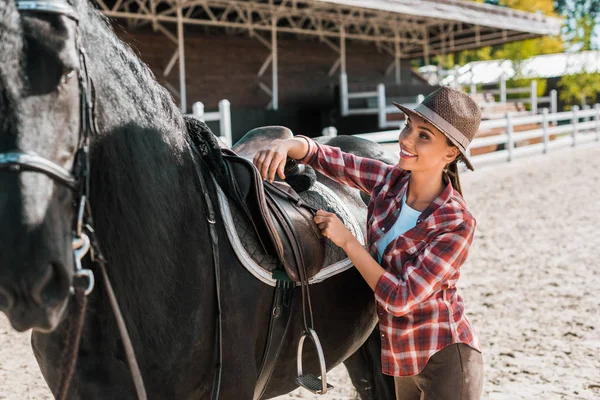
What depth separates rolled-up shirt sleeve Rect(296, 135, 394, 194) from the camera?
2365 mm

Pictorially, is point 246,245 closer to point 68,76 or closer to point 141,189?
point 141,189

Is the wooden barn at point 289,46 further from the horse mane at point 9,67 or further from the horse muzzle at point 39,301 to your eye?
the horse muzzle at point 39,301

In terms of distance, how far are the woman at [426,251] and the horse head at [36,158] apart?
2.90 ft

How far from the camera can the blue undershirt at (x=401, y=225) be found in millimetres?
2068

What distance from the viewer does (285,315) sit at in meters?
1.99

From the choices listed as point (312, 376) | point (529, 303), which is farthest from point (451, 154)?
point (529, 303)

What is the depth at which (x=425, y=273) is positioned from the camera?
74.4 inches

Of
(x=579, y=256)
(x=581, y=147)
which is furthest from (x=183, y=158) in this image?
(x=581, y=147)

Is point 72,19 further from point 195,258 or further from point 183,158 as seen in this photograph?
point 195,258

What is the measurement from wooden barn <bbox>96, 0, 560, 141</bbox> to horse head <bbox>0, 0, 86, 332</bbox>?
1216cm

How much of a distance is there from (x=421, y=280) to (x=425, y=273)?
2 centimetres

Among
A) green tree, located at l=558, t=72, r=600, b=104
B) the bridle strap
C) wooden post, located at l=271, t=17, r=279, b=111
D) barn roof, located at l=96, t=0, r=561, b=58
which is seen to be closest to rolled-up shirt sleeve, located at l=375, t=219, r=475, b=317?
the bridle strap

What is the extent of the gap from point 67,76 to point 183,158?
531mm

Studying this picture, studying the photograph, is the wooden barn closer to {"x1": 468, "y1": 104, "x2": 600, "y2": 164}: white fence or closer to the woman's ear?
{"x1": 468, "y1": 104, "x2": 600, "y2": 164}: white fence
